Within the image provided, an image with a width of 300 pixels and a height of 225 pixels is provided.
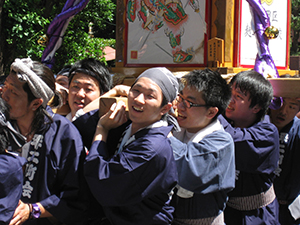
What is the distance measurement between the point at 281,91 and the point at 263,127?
19.1 inches

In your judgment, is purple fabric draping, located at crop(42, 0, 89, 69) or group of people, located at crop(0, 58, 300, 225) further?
purple fabric draping, located at crop(42, 0, 89, 69)

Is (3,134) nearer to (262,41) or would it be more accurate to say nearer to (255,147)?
(255,147)

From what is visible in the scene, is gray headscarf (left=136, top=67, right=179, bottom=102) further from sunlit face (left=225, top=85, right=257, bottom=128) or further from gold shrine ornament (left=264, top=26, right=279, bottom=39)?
gold shrine ornament (left=264, top=26, right=279, bottom=39)

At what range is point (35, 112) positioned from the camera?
6.00 feet

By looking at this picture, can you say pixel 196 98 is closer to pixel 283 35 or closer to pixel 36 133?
pixel 36 133

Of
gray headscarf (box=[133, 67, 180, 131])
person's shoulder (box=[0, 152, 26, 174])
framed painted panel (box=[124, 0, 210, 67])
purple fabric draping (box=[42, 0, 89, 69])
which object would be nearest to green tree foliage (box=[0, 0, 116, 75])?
framed painted panel (box=[124, 0, 210, 67])

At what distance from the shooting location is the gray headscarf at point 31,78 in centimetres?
174

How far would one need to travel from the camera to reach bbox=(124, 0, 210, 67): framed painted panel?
4.11 meters

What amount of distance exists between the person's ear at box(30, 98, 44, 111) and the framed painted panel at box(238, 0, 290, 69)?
9.54ft

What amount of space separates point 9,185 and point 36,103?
20.9 inches

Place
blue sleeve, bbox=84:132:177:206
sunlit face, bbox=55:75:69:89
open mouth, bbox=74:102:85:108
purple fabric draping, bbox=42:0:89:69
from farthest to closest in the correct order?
purple fabric draping, bbox=42:0:89:69
sunlit face, bbox=55:75:69:89
open mouth, bbox=74:102:85:108
blue sleeve, bbox=84:132:177:206

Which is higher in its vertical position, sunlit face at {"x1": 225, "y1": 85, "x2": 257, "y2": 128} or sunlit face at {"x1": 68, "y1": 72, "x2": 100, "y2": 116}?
sunlit face at {"x1": 68, "y1": 72, "x2": 100, "y2": 116}

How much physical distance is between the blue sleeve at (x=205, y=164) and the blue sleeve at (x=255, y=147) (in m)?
0.41

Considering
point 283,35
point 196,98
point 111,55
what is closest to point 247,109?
point 196,98
